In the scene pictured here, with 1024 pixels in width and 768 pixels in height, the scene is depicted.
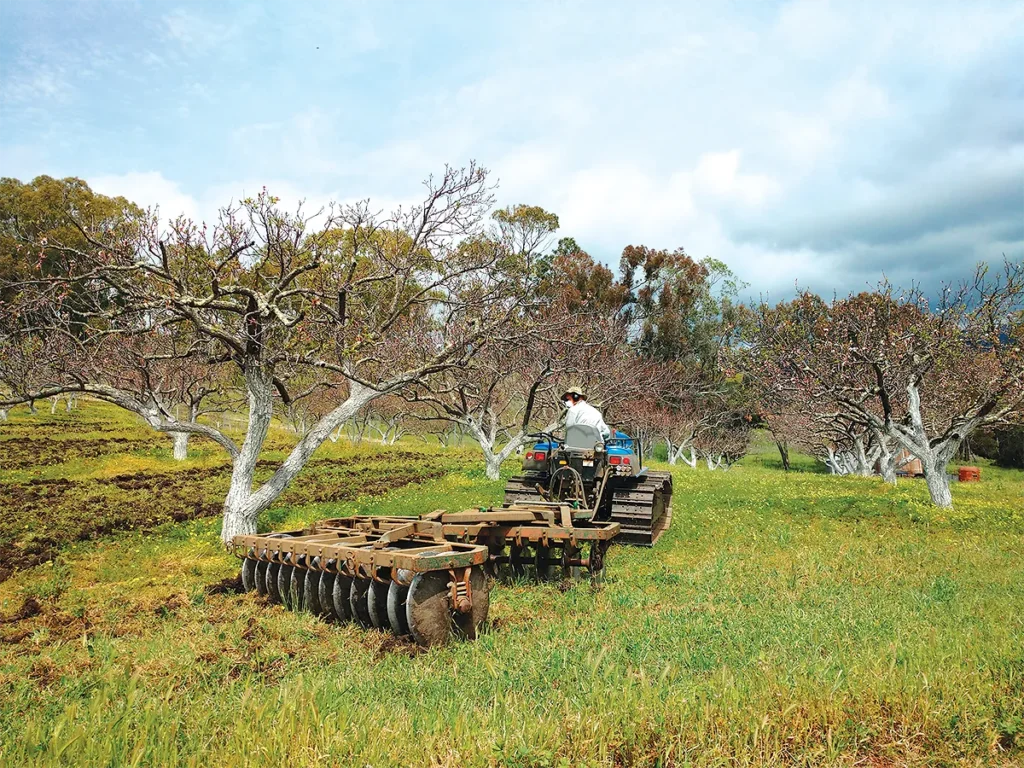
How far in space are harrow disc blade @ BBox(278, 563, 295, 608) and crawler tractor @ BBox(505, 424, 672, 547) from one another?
12.6ft

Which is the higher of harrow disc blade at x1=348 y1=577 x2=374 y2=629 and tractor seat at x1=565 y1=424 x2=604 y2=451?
tractor seat at x1=565 y1=424 x2=604 y2=451

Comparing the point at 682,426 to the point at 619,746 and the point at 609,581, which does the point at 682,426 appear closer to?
the point at 609,581

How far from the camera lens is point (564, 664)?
206 inches

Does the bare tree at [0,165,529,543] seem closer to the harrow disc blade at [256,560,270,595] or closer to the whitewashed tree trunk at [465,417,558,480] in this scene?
the harrow disc blade at [256,560,270,595]

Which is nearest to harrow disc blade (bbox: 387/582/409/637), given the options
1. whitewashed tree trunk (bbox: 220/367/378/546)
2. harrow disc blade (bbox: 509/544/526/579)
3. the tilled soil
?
harrow disc blade (bbox: 509/544/526/579)

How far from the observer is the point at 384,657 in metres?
5.80

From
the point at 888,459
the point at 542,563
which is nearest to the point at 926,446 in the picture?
the point at 888,459

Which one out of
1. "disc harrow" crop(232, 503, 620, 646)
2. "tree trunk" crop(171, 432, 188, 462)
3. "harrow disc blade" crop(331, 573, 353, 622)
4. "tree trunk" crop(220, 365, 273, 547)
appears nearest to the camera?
"disc harrow" crop(232, 503, 620, 646)

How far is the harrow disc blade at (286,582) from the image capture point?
7.46m

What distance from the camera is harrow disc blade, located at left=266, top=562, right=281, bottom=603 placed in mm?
7648

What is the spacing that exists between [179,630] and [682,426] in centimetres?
4020

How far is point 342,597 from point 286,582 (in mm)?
1067

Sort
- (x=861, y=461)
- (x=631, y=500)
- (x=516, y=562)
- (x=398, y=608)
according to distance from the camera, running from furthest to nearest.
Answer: (x=861, y=461)
(x=631, y=500)
(x=516, y=562)
(x=398, y=608)

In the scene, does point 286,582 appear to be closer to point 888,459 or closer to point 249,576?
point 249,576
